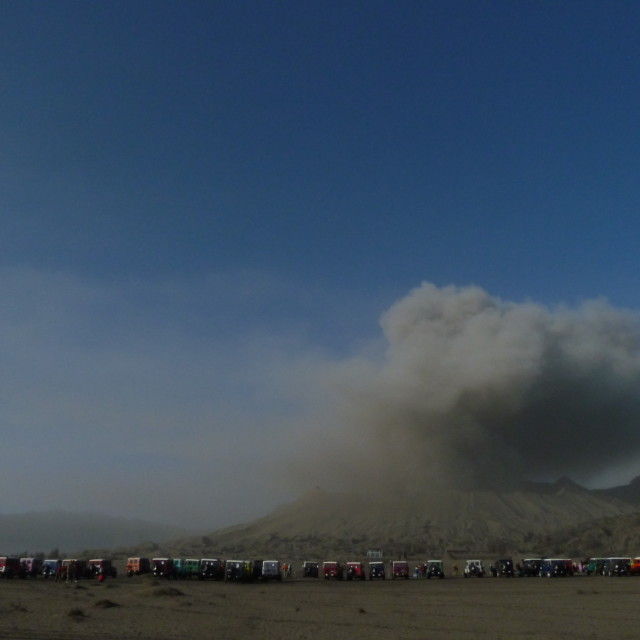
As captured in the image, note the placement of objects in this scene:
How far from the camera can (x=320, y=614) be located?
1312 inches

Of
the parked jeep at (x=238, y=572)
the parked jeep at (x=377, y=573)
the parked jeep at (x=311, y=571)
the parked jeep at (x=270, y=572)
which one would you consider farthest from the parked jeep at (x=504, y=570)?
the parked jeep at (x=238, y=572)

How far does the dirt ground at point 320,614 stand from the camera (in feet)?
85.3

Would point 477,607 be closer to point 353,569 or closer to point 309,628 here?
point 309,628

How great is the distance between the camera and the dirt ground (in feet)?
85.3

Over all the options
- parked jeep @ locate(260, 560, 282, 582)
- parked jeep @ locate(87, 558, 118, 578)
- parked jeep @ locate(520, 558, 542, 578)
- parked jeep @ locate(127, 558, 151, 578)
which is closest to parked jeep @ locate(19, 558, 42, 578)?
parked jeep @ locate(87, 558, 118, 578)

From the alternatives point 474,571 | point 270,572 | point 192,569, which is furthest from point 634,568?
point 192,569

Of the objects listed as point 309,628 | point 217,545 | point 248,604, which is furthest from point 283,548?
point 309,628

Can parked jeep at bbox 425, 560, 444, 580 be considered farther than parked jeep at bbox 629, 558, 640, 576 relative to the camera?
Yes

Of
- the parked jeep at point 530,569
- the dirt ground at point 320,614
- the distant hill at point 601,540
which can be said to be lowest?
the dirt ground at point 320,614

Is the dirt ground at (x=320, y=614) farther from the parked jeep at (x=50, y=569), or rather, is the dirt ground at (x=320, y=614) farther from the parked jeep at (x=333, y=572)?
the parked jeep at (x=50, y=569)

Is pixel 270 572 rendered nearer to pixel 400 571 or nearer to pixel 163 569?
pixel 163 569

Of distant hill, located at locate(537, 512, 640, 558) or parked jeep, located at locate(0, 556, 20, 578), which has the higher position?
distant hill, located at locate(537, 512, 640, 558)

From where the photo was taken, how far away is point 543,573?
71.7m

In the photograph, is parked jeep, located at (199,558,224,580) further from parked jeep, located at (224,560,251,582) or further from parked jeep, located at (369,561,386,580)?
parked jeep, located at (369,561,386,580)
